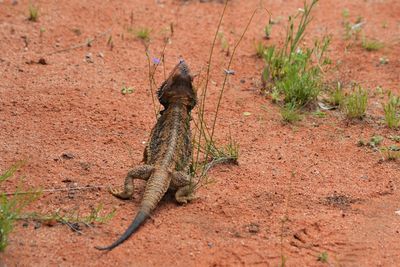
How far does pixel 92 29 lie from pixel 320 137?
385cm

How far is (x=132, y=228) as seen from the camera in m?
5.38

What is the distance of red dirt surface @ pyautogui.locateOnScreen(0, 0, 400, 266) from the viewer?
17.9 ft

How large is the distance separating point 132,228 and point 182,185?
84 cm

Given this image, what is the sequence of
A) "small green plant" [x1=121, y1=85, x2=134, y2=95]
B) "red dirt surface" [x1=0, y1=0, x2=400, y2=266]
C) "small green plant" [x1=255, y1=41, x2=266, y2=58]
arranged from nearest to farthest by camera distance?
1. "red dirt surface" [x1=0, y1=0, x2=400, y2=266]
2. "small green plant" [x1=121, y1=85, x2=134, y2=95]
3. "small green plant" [x1=255, y1=41, x2=266, y2=58]

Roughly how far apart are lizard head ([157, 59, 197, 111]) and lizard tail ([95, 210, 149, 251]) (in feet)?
4.26

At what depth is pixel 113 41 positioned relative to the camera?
30.7ft

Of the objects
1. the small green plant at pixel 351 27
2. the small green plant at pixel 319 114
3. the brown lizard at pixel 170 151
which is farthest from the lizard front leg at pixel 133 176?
the small green plant at pixel 351 27

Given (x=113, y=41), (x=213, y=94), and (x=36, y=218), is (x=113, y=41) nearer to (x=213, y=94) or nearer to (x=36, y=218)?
(x=213, y=94)

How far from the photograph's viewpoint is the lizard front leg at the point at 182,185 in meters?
6.01

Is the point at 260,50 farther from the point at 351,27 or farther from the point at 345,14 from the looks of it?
the point at 345,14

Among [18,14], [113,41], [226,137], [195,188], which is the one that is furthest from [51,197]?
[18,14]

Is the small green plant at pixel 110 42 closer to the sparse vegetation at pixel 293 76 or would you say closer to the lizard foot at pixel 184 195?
the sparse vegetation at pixel 293 76

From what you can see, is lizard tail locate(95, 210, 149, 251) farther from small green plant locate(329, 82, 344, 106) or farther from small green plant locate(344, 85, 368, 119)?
small green plant locate(329, 82, 344, 106)

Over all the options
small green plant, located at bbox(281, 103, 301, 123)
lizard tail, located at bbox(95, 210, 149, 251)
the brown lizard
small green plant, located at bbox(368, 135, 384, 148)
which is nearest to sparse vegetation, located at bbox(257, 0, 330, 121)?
small green plant, located at bbox(281, 103, 301, 123)
